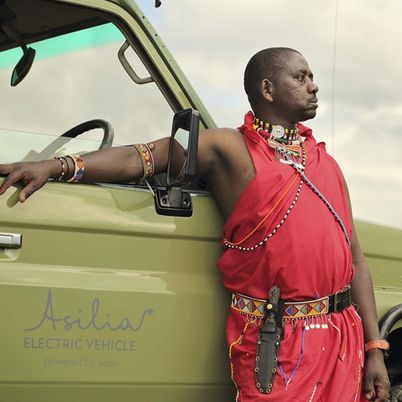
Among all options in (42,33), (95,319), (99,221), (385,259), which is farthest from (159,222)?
(385,259)

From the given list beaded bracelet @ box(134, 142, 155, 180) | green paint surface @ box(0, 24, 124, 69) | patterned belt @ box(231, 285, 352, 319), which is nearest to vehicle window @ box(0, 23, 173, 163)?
green paint surface @ box(0, 24, 124, 69)

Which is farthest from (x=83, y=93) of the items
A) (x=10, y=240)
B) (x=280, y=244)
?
(x=280, y=244)

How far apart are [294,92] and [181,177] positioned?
56 centimetres

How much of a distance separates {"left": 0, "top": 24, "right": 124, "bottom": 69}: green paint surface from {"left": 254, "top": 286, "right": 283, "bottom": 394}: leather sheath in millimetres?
1115

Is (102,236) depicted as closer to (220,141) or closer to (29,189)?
(29,189)

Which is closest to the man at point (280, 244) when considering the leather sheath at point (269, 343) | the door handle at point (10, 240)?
→ the leather sheath at point (269, 343)

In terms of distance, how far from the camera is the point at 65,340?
2.67 metres

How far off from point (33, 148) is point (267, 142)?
846mm

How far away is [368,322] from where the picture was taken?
308cm

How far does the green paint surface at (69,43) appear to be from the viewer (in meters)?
3.00

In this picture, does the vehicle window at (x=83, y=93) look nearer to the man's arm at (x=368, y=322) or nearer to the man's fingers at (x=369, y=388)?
the man's arm at (x=368, y=322)

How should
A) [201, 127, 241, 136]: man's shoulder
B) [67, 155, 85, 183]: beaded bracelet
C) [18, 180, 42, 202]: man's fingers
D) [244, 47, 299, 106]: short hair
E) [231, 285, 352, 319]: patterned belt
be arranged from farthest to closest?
[244, 47, 299, 106]: short hair, [201, 127, 241, 136]: man's shoulder, [231, 285, 352, 319]: patterned belt, [67, 155, 85, 183]: beaded bracelet, [18, 180, 42, 202]: man's fingers

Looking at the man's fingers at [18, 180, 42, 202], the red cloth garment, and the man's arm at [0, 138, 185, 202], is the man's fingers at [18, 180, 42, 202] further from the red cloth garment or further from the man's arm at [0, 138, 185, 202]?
the red cloth garment

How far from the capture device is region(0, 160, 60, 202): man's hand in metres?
2.59
